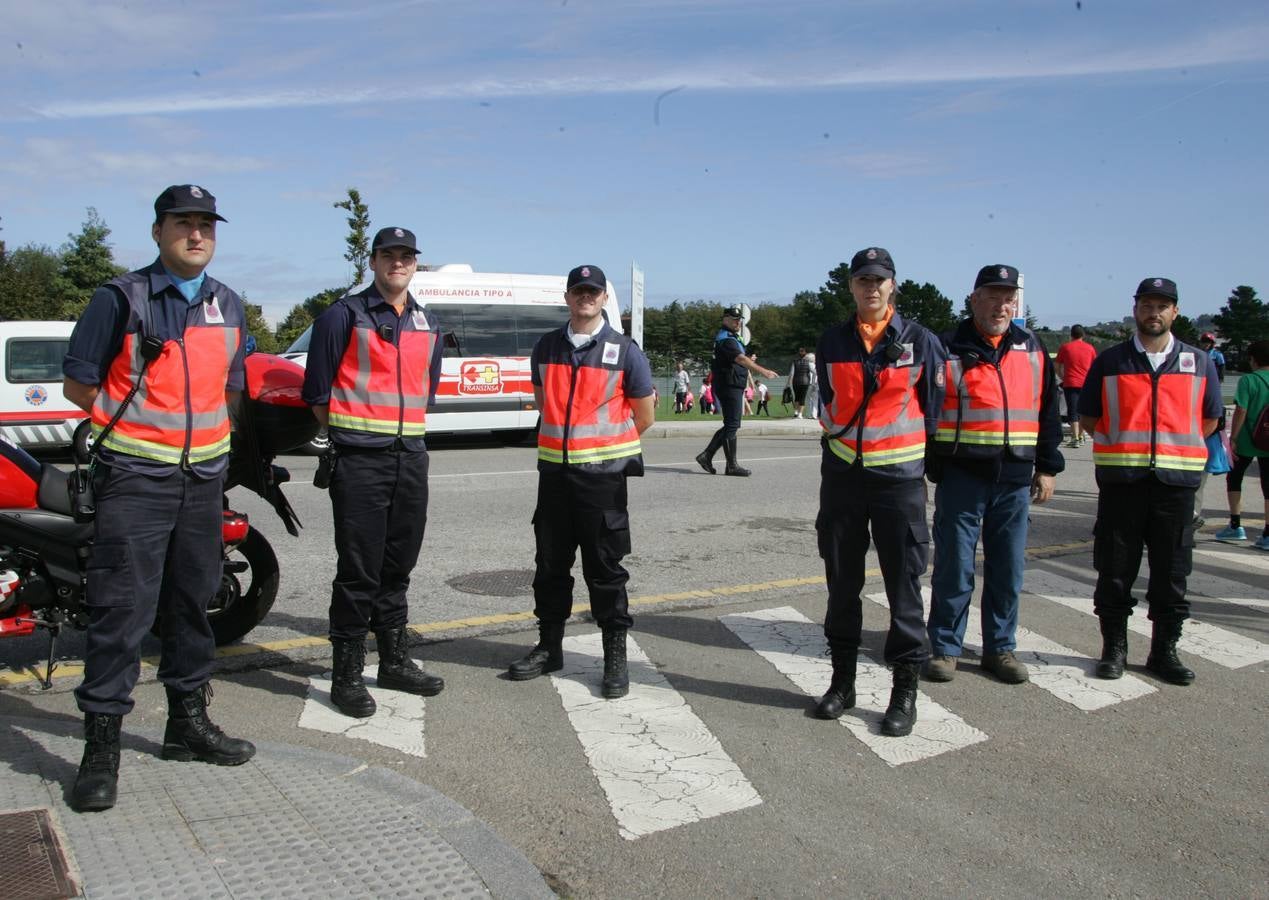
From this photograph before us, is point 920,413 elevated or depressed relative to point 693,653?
elevated

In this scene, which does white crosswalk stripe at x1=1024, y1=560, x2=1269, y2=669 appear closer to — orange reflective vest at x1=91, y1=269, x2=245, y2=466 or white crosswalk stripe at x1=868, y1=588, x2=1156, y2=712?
white crosswalk stripe at x1=868, y1=588, x2=1156, y2=712

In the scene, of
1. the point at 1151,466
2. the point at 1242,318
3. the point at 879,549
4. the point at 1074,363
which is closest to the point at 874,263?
the point at 879,549

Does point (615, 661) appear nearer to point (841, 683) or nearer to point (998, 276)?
point (841, 683)

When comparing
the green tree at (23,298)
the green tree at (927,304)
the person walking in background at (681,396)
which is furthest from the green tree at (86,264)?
the green tree at (927,304)

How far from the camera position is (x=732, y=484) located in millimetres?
11922

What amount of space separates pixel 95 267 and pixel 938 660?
49516mm

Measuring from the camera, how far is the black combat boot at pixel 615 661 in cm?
493

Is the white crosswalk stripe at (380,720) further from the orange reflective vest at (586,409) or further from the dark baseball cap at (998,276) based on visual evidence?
the dark baseball cap at (998,276)

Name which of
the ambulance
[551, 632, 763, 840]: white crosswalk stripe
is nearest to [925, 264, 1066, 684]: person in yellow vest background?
[551, 632, 763, 840]: white crosswalk stripe

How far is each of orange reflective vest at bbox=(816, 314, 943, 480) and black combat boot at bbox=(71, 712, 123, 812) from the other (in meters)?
2.95

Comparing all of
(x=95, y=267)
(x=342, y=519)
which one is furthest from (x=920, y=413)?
(x=95, y=267)

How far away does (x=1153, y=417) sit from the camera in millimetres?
5156

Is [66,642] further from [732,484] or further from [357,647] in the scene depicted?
[732,484]

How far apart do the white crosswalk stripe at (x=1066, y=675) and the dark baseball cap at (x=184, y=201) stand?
414cm
